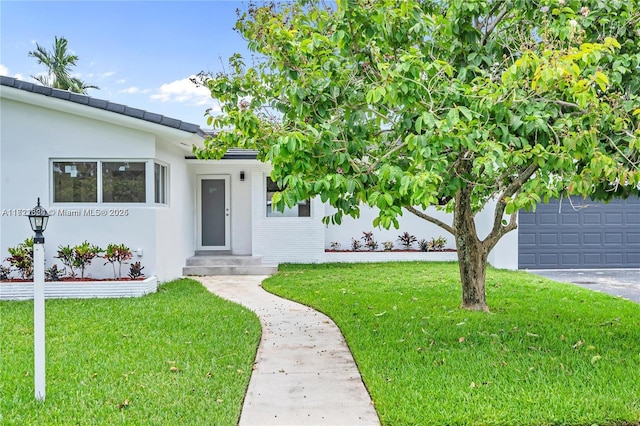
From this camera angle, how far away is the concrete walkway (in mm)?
4312

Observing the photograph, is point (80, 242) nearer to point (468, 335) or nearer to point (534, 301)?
point (468, 335)

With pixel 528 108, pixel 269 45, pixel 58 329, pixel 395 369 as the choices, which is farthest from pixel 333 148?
pixel 58 329

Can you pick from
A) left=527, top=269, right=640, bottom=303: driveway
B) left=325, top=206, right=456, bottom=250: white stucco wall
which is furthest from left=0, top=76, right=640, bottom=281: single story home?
left=325, top=206, right=456, bottom=250: white stucco wall

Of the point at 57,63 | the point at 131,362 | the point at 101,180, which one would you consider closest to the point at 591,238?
the point at 101,180

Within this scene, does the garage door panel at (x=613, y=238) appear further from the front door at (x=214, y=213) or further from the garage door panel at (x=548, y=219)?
the front door at (x=214, y=213)

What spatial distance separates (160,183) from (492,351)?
8333 mm

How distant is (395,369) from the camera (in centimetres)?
535

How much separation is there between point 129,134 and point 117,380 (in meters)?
6.54

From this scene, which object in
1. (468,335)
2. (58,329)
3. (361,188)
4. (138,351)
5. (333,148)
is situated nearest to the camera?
(361,188)

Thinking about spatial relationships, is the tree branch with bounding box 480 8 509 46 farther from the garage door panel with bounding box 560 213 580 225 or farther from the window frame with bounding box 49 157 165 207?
the garage door panel with bounding box 560 213 580 225

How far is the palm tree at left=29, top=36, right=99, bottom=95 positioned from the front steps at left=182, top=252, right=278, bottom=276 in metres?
15.9

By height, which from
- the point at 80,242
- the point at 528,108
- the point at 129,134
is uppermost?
the point at 129,134

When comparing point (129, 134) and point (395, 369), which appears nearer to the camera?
point (395, 369)

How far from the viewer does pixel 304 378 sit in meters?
5.25
